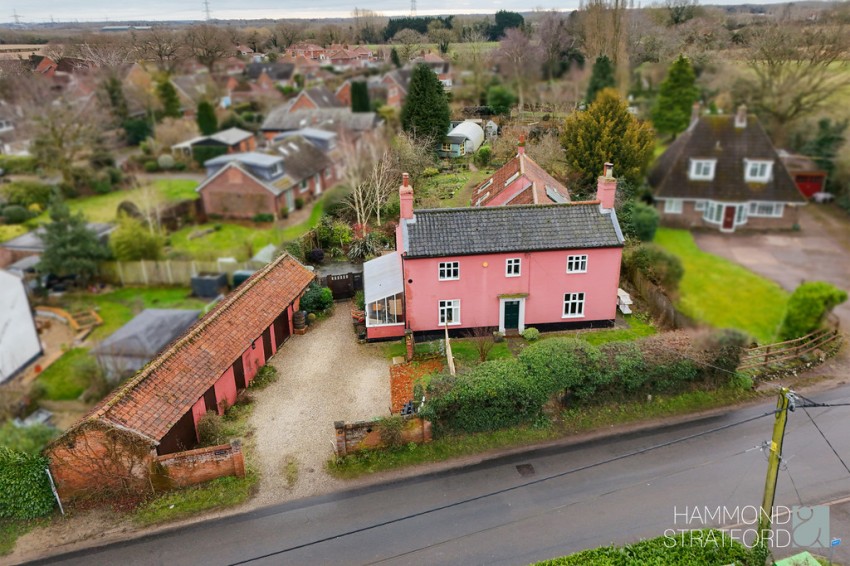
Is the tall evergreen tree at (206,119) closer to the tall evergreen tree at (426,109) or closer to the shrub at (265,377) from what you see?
the tall evergreen tree at (426,109)

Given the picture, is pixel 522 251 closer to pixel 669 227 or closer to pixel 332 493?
pixel 332 493

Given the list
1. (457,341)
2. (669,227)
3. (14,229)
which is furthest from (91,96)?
(669,227)

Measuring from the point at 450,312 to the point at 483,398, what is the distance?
221 inches

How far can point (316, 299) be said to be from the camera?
80.0 feet

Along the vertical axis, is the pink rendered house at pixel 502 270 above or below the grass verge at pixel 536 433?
above

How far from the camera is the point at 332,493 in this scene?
15164 millimetres

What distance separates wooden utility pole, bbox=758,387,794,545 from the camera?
33.7ft

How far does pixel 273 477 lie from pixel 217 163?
36504 millimetres

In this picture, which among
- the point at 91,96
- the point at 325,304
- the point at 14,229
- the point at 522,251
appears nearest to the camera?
the point at 522,251

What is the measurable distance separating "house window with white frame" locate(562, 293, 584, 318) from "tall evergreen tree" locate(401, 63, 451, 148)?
10.4 meters

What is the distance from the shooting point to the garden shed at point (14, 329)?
27125mm

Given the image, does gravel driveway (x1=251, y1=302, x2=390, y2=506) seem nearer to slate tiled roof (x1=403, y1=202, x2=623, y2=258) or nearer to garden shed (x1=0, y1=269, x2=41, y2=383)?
slate tiled roof (x1=403, y1=202, x2=623, y2=258)

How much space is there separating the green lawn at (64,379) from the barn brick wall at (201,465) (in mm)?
14282

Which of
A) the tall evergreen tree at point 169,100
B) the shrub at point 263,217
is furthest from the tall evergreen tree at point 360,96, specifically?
the tall evergreen tree at point 169,100
